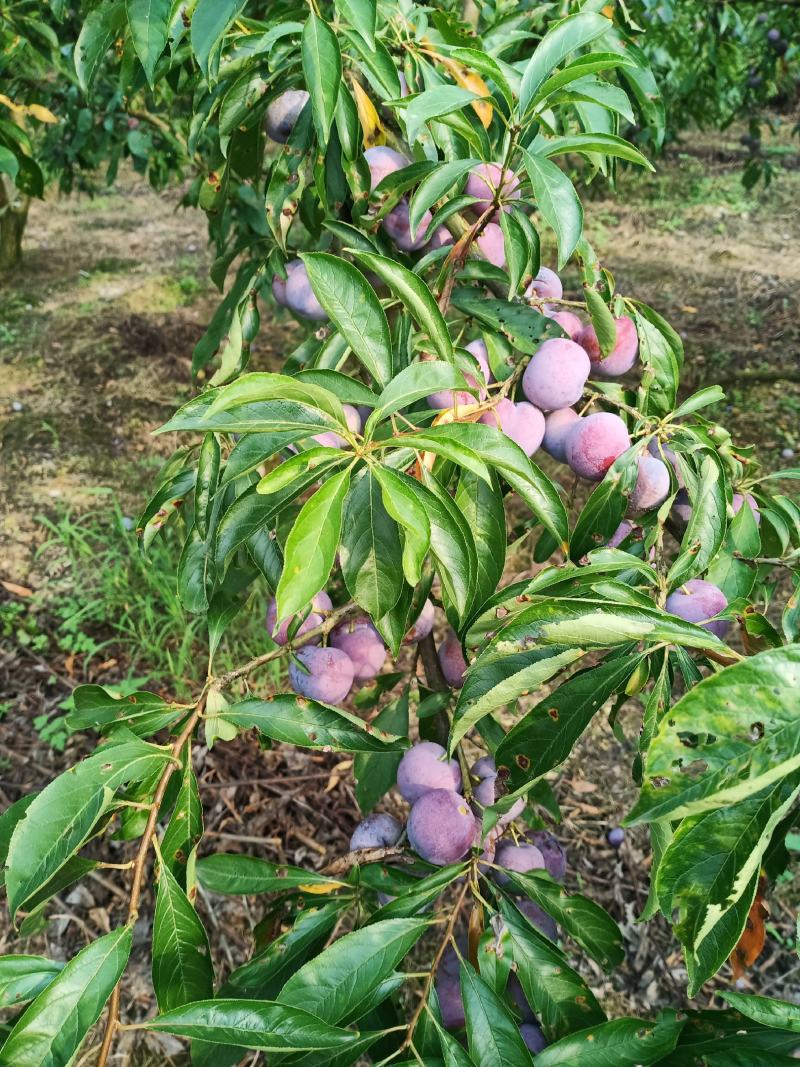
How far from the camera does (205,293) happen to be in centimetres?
431

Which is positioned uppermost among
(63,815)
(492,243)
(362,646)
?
(492,243)

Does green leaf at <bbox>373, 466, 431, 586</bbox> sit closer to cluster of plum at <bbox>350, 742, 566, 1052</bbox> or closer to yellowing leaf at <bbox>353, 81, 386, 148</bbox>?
cluster of plum at <bbox>350, 742, 566, 1052</bbox>

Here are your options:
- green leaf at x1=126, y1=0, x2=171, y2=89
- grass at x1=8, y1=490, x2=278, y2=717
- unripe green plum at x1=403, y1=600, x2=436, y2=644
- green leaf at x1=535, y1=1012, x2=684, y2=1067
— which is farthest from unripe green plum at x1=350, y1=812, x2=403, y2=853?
grass at x1=8, y1=490, x2=278, y2=717

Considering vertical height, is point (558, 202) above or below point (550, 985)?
above

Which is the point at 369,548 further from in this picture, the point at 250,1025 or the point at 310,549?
the point at 250,1025

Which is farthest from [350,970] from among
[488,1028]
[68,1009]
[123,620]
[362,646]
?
[123,620]

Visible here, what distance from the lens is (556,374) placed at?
0.80 m

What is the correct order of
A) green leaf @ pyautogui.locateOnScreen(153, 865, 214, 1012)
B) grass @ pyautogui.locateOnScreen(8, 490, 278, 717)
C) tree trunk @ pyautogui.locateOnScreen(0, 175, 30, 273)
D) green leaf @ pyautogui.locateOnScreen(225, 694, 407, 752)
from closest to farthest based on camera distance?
1. green leaf @ pyautogui.locateOnScreen(153, 865, 214, 1012)
2. green leaf @ pyautogui.locateOnScreen(225, 694, 407, 752)
3. grass @ pyautogui.locateOnScreen(8, 490, 278, 717)
4. tree trunk @ pyautogui.locateOnScreen(0, 175, 30, 273)

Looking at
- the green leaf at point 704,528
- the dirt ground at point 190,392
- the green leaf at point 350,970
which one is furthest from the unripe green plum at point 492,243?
the dirt ground at point 190,392

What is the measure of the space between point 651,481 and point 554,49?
38 centimetres

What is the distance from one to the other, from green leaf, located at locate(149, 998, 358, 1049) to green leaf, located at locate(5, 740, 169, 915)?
123mm

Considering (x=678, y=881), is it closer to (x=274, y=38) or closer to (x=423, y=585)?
(x=423, y=585)

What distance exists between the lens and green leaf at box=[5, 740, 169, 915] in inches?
21.8

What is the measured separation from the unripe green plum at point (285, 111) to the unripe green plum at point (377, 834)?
80 cm
